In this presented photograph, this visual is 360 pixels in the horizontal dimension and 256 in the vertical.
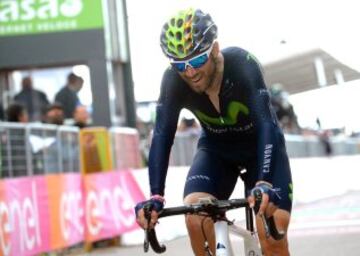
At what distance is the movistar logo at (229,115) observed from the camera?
4227 millimetres

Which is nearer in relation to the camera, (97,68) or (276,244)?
(276,244)

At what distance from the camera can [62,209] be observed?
9.93 m

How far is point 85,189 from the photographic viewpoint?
10797 mm

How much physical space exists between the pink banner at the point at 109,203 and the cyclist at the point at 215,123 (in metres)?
6.42

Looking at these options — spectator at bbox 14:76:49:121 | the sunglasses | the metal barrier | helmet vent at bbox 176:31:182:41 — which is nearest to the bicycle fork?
the sunglasses

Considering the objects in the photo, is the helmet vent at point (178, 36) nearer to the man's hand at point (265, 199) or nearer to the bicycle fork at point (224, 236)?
the man's hand at point (265, 199)

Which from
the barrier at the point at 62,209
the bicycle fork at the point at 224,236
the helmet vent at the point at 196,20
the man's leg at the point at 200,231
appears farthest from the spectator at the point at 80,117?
the helmet vent at the point at 196,20

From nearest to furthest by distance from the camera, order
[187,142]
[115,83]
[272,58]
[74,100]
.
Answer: [74,100], [187,142], [115,83], [272,58]

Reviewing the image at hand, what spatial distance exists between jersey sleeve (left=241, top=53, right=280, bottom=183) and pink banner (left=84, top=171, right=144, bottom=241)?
6.88 m

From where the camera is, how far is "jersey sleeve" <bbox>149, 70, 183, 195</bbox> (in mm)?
3967

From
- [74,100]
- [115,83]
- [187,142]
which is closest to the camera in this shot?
[74,100]

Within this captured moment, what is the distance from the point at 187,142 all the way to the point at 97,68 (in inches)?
83.5

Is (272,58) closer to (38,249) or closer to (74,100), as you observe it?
(74,100)

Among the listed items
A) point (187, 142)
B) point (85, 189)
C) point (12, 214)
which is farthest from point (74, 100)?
point (12, 214)
